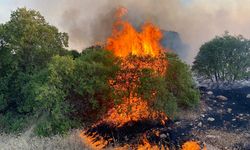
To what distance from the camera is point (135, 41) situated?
27641 mm

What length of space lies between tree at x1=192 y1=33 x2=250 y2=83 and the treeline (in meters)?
5.09

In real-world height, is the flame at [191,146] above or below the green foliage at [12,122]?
below

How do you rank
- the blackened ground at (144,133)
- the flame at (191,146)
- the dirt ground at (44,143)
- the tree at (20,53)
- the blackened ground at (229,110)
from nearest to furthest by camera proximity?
the dirt ground at (44,143) → the flame at (191,146) → the blackened ground at (144,133) → the blackened ground at (229,110) → the tree at (20,53)

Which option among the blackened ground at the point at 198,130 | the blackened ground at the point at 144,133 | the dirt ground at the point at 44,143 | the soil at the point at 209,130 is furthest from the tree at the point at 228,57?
the dirt ground at the point at 44,143

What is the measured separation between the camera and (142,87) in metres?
24.9

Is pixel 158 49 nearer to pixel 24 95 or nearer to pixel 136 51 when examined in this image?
pixel 136 51

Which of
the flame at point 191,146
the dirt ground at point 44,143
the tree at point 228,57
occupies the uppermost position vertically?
the tree at point 228,57

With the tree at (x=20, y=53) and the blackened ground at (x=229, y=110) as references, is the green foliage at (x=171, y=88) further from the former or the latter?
the tree at (x=20, y=53)

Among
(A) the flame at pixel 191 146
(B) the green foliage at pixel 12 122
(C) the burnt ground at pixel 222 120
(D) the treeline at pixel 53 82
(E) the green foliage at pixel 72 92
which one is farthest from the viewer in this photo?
(B) the green foliage at pixel 12 122

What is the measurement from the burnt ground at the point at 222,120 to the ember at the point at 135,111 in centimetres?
129

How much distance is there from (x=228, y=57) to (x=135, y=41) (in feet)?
30.9

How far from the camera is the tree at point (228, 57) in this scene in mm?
33344

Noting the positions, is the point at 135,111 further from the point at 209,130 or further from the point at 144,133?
the point at 209,130

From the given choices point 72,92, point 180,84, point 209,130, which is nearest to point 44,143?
point 72,92
